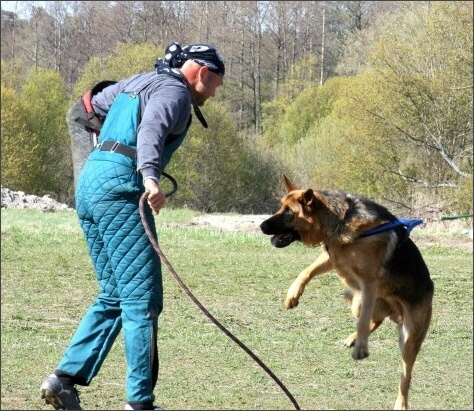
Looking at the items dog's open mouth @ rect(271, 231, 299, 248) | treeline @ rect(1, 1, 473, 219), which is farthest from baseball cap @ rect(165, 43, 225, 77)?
treeline @ rect(1, 1, 473, 219)

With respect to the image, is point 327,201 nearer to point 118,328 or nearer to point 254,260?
point 118,328

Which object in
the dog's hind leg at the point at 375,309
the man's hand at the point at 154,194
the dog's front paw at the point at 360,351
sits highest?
the man's hand at the point at 154,194

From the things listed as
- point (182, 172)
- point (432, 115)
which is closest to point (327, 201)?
point (432, 115)

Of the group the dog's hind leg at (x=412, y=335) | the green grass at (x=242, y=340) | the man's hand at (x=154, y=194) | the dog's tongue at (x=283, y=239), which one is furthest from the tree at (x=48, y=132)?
the man's hand at (x=154, y=194)

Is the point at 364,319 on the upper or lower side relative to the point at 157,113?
lower

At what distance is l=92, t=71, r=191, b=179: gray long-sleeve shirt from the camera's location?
4629mm

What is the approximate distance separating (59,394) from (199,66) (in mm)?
2039

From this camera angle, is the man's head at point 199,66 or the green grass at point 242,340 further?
the green grass at point 242,340

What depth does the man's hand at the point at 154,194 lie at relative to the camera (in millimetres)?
4555

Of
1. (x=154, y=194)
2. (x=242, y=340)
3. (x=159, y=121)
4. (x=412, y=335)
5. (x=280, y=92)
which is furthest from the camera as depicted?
(x=280, y=92)

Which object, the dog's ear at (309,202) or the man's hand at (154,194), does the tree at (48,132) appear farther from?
the man's hand at (154,194)

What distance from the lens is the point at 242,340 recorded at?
8.30 m

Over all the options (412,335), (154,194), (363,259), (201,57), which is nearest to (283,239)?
(363,259)

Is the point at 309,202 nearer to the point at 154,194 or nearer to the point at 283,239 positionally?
the point at 283,239
